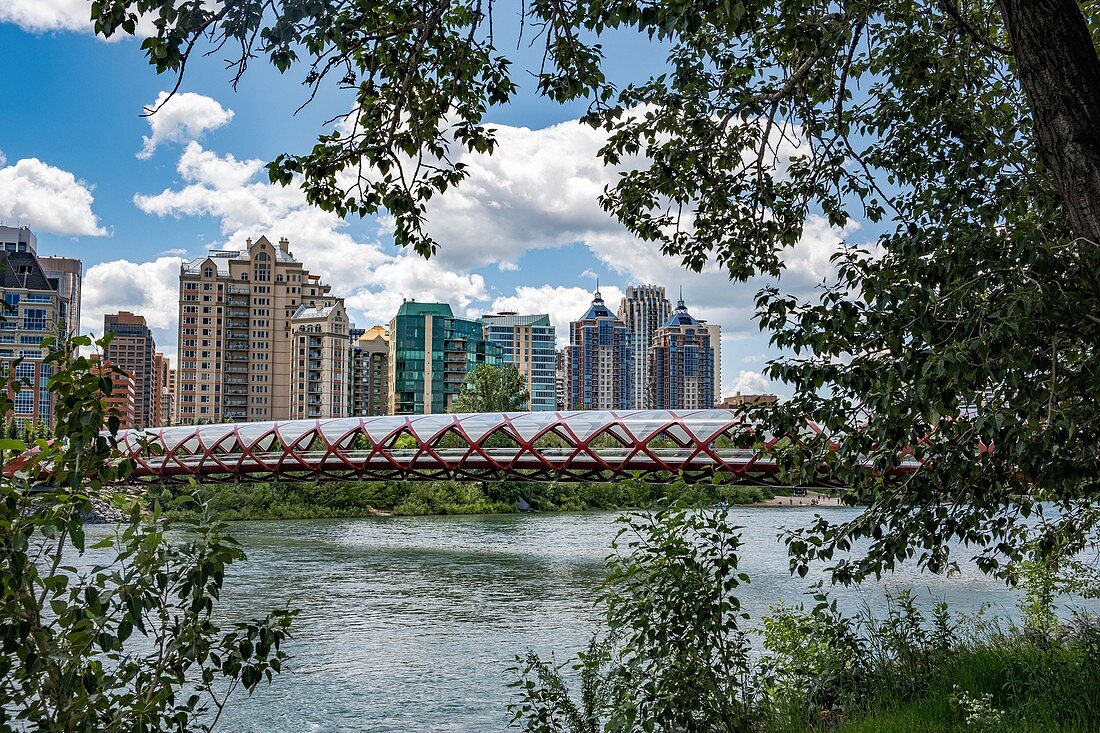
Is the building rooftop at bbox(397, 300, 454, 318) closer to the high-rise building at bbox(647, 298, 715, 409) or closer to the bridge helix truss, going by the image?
the high-rise building at bbox(647, 298, 715, 409)

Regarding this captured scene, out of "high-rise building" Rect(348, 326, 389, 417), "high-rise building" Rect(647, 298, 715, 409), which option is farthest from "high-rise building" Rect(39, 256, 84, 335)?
"high-rise building" Rect(647, 298, 715, 409)

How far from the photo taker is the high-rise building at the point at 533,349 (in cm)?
13150

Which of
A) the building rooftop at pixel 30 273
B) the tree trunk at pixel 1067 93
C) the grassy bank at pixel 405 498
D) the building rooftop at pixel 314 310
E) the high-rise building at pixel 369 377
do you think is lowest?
the grassy bank at pixel 405 498

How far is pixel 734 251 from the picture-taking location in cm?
723

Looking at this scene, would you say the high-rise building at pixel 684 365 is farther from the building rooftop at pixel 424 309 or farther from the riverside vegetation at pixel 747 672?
the riverside vegetation at pixel 747 672

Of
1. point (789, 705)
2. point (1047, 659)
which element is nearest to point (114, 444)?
point (789, 705)

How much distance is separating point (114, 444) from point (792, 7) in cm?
490

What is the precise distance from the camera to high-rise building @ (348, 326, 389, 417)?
348 feet

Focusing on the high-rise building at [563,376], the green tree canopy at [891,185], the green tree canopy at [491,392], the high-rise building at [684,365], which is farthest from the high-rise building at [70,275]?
the green tree canopy at [891,185]

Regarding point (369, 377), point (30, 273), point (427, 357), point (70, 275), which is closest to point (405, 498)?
point (427, 357)

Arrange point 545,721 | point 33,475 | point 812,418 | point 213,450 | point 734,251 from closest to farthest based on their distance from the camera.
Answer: point 33,475 < point 812,418 < point 545,721 < point 734,251 < point 213,450

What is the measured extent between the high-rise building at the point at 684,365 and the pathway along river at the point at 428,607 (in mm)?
123245

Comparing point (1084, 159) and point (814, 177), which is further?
point (814, 177)

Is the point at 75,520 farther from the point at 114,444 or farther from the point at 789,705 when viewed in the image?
the point at 789,705
